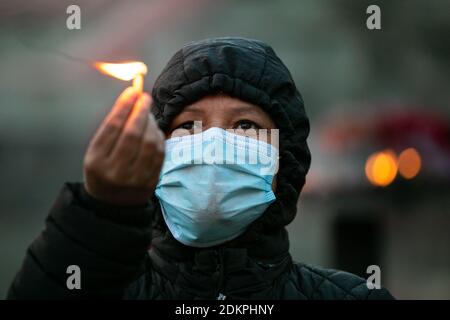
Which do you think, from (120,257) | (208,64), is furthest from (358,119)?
(120,257)

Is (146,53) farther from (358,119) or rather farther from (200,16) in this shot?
(358,119)

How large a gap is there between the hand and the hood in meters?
0.74

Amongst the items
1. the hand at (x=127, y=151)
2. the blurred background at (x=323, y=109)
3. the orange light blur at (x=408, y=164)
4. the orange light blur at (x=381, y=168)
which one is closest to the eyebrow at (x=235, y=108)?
the hand at (x=127, y=151)

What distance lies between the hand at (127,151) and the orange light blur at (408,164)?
368 inches

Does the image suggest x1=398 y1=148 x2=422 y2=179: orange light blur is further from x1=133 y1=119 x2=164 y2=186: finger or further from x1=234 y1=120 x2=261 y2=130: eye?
x1=133 y1=119 x2=164 y2=186: finger

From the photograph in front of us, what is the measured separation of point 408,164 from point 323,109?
2.08m

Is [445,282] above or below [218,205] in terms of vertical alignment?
below

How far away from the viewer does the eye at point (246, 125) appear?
2924 millimetres

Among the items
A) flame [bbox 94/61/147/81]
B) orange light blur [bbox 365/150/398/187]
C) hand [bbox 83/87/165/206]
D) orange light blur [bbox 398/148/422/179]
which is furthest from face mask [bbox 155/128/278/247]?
orange light blur [bbox 398/148/422/179]

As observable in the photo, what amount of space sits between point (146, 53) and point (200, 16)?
1099mm

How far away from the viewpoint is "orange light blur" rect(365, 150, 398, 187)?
11125 mm

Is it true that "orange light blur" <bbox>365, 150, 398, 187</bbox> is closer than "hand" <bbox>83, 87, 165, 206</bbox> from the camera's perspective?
No
